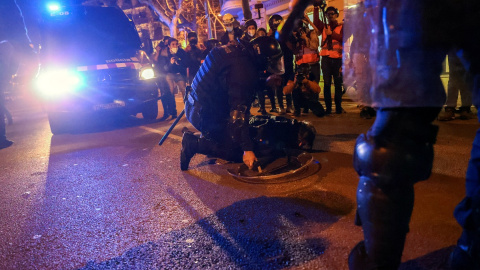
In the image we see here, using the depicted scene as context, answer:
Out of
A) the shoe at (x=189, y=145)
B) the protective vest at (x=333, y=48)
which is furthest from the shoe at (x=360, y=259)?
the protective vest at (x=333, y=48)

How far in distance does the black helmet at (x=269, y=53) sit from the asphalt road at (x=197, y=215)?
1023mm

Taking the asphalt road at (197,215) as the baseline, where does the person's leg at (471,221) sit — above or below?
above

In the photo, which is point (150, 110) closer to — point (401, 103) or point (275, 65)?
point (275, 65)

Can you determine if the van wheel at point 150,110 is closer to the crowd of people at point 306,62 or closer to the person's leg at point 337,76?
the crowd of people at point 306,62

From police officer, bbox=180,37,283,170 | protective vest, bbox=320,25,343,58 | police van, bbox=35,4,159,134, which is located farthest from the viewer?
police van, bbox=35,4,159,134

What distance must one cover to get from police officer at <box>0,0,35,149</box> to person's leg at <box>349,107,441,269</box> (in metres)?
7.06

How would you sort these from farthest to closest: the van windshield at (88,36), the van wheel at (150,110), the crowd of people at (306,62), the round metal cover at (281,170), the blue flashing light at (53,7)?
1. the van wheel at (150,110)
2. the blue flashing light at (53,7)
3. the van windshield at (88,36)
4. the crowd of people at (306,62)
5. the round metal cover at (281,170)

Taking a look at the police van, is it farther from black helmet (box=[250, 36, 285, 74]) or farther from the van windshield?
black helmet (box=[250, 36, 285, 74])

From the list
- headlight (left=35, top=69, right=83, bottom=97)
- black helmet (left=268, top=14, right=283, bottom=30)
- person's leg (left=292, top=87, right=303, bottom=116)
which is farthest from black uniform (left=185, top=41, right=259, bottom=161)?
headlight (left=35, top=69, right=83, bottom=97)

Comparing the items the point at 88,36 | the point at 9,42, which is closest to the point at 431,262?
the point at 9,42

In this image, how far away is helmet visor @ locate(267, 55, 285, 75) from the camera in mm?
2930

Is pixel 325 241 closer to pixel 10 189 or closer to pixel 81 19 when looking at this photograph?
pixel 10 189

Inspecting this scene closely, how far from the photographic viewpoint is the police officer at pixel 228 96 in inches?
118

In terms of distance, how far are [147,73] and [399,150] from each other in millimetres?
6922
